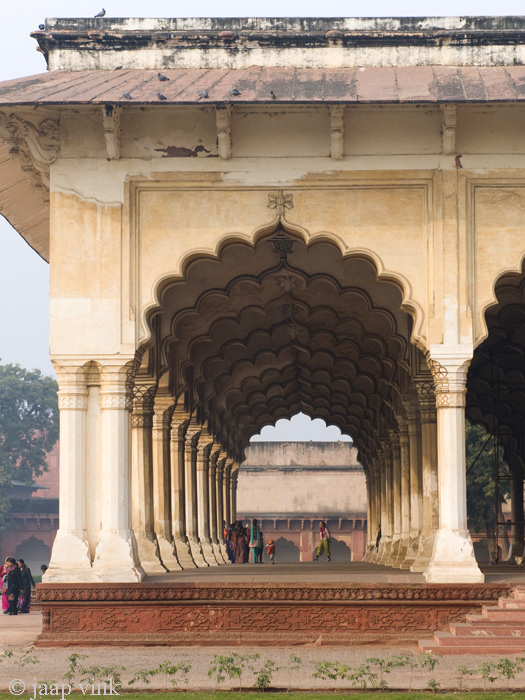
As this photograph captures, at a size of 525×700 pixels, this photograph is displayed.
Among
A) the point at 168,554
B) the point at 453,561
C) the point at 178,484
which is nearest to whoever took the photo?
the point at 453,561

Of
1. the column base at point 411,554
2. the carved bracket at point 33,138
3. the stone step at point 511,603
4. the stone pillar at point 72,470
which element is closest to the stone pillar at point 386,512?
the column base at point 411,554

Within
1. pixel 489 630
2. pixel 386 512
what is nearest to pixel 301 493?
pixel 386 512

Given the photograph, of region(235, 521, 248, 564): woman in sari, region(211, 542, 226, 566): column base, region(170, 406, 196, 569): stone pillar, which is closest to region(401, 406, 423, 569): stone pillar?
region(170, 406, 196, 569): stone pillar

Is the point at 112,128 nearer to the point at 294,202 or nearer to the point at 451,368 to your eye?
the point at 294,202

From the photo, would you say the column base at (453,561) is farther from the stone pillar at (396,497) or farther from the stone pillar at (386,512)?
the stone pillar at (386,512)

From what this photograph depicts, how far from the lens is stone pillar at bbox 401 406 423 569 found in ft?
68.6

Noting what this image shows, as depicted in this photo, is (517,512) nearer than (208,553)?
No

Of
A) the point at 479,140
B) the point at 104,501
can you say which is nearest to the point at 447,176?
the point at 479,140

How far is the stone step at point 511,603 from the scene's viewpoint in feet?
41.8

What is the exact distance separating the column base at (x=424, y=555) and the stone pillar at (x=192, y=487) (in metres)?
7.85

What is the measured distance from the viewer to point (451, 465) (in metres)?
13.7

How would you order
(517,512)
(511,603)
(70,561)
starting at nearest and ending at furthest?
(511,603) < (70,561) < (517,512)

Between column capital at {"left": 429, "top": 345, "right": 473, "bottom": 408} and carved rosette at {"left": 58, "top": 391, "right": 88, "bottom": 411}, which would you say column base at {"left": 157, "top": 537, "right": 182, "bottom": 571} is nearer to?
carved rosette at {"left": 58, "top": 391, "right": 88, "bottom": 411}

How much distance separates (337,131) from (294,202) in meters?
0.98
